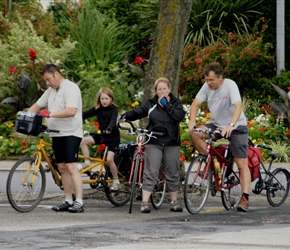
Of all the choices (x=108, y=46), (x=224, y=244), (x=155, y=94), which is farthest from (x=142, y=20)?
(x=224, y=244)

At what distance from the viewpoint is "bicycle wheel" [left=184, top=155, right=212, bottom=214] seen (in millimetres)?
12148

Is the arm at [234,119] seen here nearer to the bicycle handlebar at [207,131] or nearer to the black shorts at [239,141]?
the bicycle handlebar at [207,131]

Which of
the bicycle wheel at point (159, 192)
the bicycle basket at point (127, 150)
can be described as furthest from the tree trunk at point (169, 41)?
the bicycle wheel at point (159, 192)

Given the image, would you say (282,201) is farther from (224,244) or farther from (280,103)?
(280,103)

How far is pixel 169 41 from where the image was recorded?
1368 cm

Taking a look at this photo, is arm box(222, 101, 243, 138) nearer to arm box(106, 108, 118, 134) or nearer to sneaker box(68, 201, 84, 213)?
arm box(106, 108, 118, 134)

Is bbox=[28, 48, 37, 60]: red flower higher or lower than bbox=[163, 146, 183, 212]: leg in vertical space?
higher

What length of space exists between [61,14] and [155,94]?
1355cm

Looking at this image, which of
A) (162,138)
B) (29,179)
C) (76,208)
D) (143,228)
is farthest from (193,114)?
(143,228)

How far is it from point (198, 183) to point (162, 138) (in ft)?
2.24

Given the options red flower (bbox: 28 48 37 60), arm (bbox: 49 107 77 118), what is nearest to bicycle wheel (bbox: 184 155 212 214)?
arm (bbox: 49 107 77 118)

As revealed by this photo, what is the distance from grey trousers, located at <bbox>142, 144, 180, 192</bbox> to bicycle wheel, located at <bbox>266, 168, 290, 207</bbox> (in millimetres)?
1324

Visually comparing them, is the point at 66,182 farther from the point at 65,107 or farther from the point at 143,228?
the point at 143,228

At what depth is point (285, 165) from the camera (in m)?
17.2
